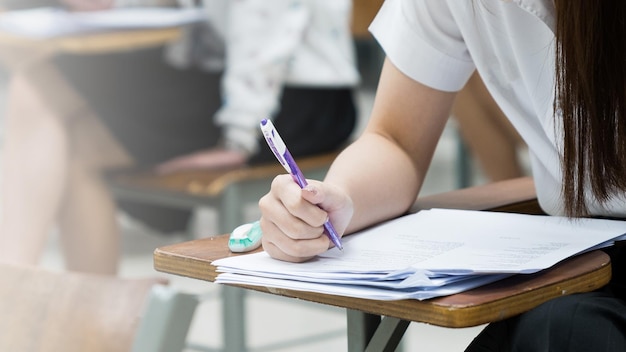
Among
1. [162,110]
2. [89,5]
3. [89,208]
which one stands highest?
[89,5]

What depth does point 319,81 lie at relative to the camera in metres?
2.50

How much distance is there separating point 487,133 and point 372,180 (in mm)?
1923

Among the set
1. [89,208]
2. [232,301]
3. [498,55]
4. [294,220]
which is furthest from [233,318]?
A: [294,220]

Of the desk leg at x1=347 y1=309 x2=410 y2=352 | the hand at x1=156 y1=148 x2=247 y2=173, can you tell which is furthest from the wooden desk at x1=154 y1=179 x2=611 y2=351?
the hand at x1=156 y1=148 x2=247 y2=173

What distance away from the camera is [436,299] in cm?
81

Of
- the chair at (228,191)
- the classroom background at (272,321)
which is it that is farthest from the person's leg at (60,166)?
the chair at (228,191)

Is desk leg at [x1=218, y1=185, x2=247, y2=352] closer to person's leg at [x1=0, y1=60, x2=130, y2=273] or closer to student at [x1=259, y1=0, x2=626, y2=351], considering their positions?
person's leg at [x1=0, y1=60, x2=130, y2=273]

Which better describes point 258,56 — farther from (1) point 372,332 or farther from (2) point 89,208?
(1) point 372,332

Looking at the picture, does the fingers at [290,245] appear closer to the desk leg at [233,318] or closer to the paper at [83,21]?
the desk leg at [233,318]

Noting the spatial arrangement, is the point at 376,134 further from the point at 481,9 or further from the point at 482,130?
the point at 482,130

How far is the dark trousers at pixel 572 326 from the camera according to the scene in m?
0.82

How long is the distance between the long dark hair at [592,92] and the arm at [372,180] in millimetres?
201

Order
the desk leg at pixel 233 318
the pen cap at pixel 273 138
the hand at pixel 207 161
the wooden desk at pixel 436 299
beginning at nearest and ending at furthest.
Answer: the wooden desk at pixel 436 299
the pen cap at pixel 273 138
the desk leg at pixel 233 318
the hand at pixel 207 161

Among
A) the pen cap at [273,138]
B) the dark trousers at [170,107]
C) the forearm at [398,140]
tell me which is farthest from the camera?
the dark trousers at [170,107]
